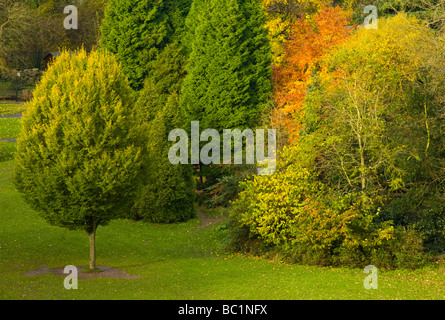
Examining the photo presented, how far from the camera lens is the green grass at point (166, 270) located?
18.5m

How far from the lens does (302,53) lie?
39.2 metres

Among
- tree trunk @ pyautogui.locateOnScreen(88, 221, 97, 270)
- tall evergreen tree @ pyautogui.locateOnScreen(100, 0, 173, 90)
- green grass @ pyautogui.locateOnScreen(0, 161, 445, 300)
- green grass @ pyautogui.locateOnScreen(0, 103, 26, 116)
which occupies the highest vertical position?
tall evergreen tree @ pyautogui.locateOnScreen(100, 0, 173, 90)

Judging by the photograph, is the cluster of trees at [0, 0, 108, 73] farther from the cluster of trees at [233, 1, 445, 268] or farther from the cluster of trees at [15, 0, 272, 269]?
the cluster of trees at [233, 1, 445, 268]

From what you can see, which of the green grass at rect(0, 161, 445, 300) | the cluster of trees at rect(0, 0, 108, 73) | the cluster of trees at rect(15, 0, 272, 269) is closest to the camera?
the green grass at rect(0, 161, 445, 300)

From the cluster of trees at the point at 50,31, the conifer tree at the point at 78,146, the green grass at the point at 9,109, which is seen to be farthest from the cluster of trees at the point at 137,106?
the cluster of trees at the point at 50,31

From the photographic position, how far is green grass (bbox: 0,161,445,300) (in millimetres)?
18453

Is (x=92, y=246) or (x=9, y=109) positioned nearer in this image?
(x=92, y=246)

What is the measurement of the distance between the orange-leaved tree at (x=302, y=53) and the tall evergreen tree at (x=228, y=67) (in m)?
1.75

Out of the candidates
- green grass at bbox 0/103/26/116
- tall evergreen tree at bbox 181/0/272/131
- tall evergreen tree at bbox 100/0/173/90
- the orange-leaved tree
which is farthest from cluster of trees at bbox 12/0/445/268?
green grass at bbox 0/103/26/116

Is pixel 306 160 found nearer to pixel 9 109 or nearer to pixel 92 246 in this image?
pixel 92 246

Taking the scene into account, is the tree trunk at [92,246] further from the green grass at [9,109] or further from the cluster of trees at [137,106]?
the green grass at [9,109]

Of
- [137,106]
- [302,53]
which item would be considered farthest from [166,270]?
[302,53]

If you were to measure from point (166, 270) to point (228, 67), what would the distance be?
19.4 m

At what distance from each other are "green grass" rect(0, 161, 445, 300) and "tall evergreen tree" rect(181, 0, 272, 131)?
29.1 ft
